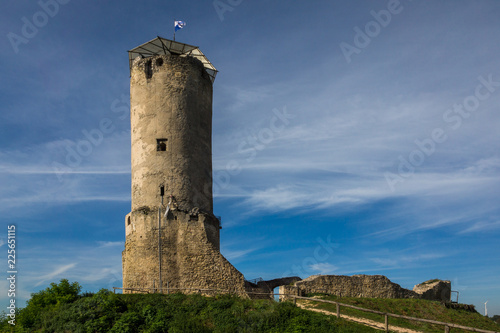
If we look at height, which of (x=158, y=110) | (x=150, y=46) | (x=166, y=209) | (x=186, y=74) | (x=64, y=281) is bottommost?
(x=64, y=281)

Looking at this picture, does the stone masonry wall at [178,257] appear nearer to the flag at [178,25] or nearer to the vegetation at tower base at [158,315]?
the vegetation at tower base at [158,315]

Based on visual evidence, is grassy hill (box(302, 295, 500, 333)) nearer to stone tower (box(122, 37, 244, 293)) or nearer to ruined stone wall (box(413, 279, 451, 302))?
ruined stone wall (box(413, 279, 451, 302))

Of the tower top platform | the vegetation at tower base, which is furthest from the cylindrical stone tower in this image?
the vegetation at tower base

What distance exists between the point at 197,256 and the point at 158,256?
2026 mm

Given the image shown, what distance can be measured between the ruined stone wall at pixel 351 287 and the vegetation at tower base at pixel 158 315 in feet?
13.8

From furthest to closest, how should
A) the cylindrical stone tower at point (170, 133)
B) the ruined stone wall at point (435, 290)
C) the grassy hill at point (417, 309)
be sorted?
the ruined stone wall at point (435, 290)
the cylindrical stone tower at point (170, 133)
the grassy hill at point (417, 309)

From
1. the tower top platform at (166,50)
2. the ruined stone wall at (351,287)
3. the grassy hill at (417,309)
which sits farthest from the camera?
the tower top platform at (166,50)

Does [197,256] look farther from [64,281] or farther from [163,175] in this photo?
A: [64,281]

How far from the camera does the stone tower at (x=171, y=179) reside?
24172 millimetres

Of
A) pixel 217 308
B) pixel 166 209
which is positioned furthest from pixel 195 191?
pixel 217 308

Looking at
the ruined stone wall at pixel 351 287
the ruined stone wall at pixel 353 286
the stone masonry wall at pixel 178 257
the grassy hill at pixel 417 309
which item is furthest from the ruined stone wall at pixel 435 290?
the stone masonry wall at pixel 178 257

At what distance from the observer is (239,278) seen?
23.7 metres

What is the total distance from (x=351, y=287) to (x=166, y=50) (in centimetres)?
1770

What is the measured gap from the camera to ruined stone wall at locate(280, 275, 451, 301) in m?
24.5
